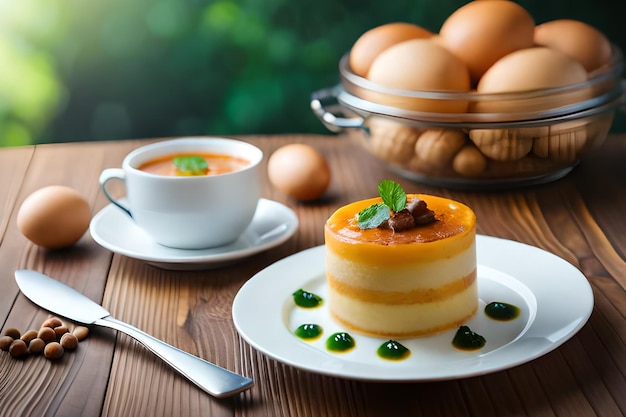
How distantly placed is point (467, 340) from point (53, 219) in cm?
68

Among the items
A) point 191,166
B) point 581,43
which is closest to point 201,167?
point 191,166

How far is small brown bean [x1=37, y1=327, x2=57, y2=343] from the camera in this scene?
998 millimetres

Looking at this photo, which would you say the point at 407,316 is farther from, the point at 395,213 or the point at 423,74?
the point at 423,74

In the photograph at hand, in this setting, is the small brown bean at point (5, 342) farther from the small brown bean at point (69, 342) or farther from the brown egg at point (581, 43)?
the brown egg at point (581, 43)

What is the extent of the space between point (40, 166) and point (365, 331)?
3.20 ft

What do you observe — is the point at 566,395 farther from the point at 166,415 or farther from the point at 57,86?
the point at 57,86

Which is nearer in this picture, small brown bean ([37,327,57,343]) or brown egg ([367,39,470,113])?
small brown bean ([37,327,57,343])

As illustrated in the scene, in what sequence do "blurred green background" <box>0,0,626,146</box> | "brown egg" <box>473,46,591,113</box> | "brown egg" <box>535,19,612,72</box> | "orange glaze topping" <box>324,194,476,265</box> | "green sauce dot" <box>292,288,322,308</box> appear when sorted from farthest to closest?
"blurred green background" <box>0,0,626,146</box> → "brown egg" <box>535,19,612,72</box> → "brown egg" <box>473,46,591,113</box> → "green sauce dot" <box>292,288,322,308</box> → "orange glaze topping" <box>324,194,476,265</box>

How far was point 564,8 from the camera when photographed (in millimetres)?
2062

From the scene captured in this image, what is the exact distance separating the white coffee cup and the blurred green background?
37.1 inches

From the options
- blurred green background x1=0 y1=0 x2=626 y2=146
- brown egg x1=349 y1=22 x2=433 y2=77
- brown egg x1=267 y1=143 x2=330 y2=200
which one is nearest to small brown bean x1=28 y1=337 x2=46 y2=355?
brown egg x1=267 y1=143 x2=330 y2=200

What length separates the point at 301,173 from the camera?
4.78ft

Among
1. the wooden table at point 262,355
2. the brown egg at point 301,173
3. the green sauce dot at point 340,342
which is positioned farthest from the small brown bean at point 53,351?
the brown egg at point 301,173

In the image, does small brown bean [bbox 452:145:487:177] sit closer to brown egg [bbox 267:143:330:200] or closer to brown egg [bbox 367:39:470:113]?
brown egg [bbox 367:39:470:113]
